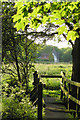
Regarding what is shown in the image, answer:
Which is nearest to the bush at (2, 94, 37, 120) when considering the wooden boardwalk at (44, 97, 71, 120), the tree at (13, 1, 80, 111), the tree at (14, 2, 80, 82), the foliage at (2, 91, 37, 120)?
the foliage at (2, 91, 37, 120)

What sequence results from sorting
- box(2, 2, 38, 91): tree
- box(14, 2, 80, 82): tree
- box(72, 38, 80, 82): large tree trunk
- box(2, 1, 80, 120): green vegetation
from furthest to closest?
box(2, 2, 38, 91): tree, box(72, 38, 80, 82): large tree trunk, box(2, 1, 80, 120): green vegetation, box(14, 2, 80, 82): tree

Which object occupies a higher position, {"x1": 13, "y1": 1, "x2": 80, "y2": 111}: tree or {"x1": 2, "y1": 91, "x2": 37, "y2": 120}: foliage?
{"x1": 13, "y1": 1, "x2": 80, "y2": 111}: tree

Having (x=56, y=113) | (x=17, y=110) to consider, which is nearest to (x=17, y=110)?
(x=17, y=110)

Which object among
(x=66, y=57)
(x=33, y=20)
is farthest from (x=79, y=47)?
(x=66, y=57)

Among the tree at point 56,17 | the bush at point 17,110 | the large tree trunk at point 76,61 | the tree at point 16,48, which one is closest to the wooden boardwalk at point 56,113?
the bush at point 17,110

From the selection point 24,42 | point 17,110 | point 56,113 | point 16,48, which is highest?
point 24,42

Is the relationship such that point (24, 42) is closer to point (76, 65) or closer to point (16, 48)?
point (16, 48)

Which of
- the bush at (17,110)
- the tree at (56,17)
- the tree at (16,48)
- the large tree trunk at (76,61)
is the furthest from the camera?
the tree at (16,48)

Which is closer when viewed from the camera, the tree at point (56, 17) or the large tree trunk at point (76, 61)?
the tree at point (56, 17)

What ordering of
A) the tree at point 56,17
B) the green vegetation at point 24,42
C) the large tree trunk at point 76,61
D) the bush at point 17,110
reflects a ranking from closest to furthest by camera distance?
the tree at point 56,17
the green vegetation at point 24,42
the bush at point 17,110
the large tree trunk at point 76,61

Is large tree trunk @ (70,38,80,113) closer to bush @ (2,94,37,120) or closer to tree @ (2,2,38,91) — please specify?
bush @ (2,94,37,120)

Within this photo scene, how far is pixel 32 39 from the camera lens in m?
9.38

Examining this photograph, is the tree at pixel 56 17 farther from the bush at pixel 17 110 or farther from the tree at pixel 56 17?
the bush at pixel 17 110

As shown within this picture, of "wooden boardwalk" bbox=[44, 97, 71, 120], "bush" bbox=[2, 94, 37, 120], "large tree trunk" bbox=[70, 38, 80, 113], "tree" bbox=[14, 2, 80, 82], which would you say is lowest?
"wooden boardwalk" bbox=[44, 97, 71, 120]
